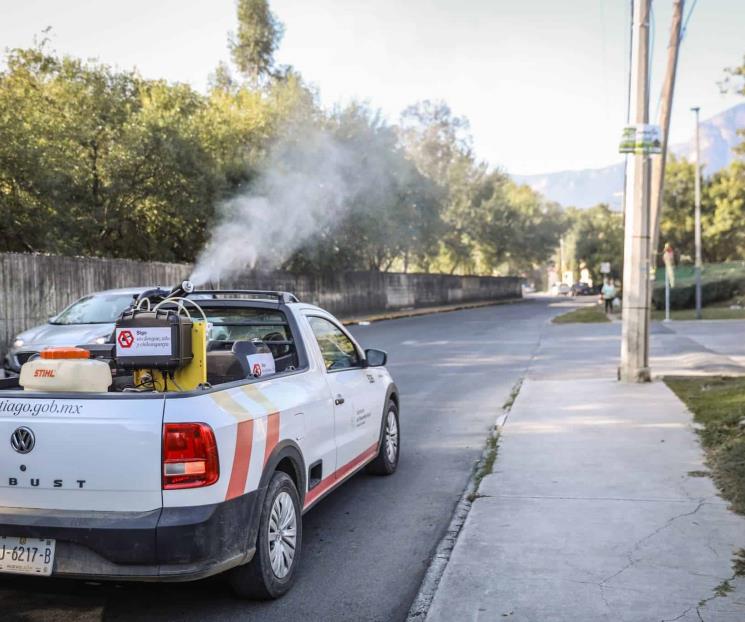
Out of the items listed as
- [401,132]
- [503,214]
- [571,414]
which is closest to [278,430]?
[571,414]

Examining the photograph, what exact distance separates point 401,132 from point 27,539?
65.4 meters

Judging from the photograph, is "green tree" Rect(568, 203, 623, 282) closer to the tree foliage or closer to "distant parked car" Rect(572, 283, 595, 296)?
"distant parked car" Rect(572, 283, 595, 296)

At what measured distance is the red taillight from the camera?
3510mm

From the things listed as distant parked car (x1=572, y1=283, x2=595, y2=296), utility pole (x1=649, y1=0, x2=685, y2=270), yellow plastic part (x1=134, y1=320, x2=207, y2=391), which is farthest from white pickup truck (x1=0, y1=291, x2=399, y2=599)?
distant parked car (x1=572, y1=283, x2=595, y2=296)

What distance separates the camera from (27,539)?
3.59m

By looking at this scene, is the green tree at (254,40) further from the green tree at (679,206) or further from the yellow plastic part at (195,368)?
the yellow plastic part at (195,368)

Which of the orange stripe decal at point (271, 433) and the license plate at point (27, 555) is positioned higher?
the orange stripe decal at point (271, 433)

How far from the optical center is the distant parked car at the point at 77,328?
1202 cm

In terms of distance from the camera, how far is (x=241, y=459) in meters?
3.77

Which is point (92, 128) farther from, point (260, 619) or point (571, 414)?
point (260, 619)

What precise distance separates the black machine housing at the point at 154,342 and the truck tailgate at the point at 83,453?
558 millimetres

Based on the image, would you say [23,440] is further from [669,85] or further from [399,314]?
[399,314]

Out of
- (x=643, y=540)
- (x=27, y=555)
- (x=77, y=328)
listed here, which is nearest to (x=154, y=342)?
(x=27, y=555)

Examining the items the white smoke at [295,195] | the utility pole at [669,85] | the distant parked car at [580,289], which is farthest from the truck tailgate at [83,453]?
the distant parked car at [580,289]
